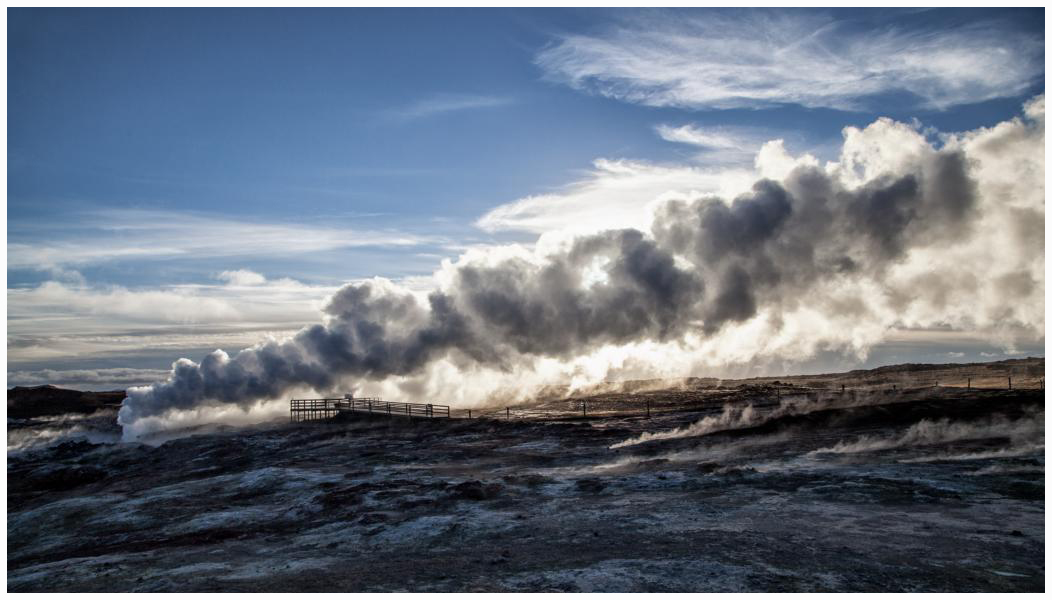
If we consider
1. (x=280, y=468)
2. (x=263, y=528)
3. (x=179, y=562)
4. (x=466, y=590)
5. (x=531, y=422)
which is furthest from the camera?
(x=531, y=422)

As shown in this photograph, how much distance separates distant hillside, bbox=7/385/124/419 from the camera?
9870 centimetres

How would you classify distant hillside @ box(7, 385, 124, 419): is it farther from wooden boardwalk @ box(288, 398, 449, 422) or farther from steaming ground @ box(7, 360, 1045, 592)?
steaming ground @ box(7, 360, 1045, 592)

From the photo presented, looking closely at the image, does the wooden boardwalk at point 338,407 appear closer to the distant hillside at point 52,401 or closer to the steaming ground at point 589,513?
the steaming ground at point 589,513

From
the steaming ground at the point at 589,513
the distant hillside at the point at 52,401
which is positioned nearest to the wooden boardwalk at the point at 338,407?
the steaming ground at the point at 589,513

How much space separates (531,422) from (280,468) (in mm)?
18112

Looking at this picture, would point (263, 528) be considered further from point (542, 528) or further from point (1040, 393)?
point (1040, 393)

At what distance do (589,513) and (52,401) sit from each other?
118m

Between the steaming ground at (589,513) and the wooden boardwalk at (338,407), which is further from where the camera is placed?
the wooden boardwalk at (338,407)

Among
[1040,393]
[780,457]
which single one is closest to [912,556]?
[780,457]

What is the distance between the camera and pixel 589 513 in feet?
58.2

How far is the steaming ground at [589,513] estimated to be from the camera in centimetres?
1235

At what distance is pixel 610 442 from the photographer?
3381cm

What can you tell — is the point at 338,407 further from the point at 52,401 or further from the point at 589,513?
the point at 52,401

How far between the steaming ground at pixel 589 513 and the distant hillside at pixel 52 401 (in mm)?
71687
